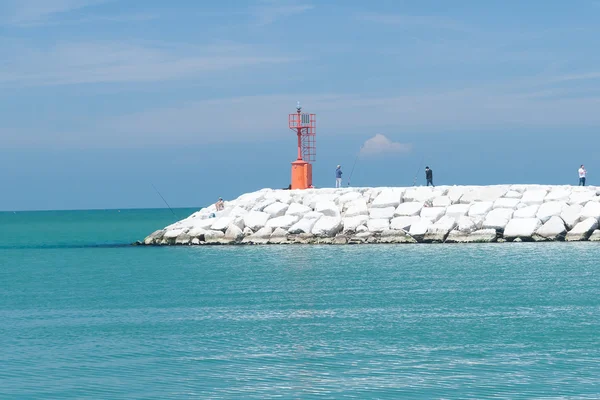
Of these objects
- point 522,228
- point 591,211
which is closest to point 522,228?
point 522,228

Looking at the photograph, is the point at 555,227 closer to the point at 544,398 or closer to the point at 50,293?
the point at 50,293

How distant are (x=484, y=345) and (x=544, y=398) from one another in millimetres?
3260

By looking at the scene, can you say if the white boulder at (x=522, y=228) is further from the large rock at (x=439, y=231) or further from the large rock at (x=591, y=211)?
the large rock at (x=439, y=231)

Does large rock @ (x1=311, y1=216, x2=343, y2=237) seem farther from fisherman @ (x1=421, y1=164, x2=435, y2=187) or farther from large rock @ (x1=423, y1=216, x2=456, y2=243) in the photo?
fisherman @ (x1=421, y1=164, x2=435, y2=187)

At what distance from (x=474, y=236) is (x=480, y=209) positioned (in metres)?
1.19

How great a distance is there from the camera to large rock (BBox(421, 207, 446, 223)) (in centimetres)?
3412

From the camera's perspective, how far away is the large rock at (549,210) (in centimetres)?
3278

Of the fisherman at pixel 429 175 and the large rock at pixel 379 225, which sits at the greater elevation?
the fisherman at pixel 429 175

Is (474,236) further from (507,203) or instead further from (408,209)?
(408,209)

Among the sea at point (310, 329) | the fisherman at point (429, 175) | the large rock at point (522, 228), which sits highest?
the fisherman at point (429, 175)

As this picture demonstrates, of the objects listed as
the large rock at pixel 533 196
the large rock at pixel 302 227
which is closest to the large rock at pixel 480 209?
the large rock at pixel 533 196

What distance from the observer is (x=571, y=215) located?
3272 cm

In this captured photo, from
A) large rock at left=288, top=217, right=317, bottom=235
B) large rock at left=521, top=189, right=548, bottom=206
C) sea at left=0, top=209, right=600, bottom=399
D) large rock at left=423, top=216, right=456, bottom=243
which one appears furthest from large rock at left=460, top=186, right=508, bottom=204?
sea at left=0, top=209, right=600, bottom=399

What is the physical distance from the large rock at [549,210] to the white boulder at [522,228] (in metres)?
0.25
